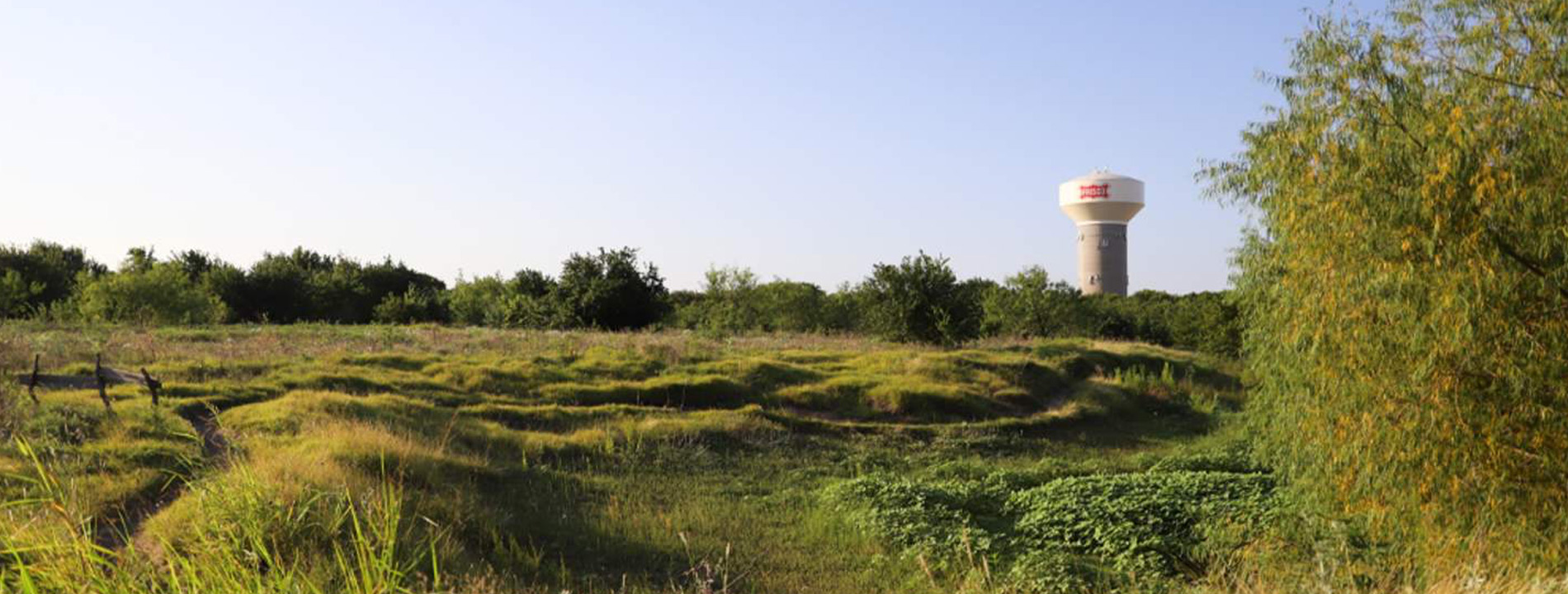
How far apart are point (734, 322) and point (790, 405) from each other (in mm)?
26288

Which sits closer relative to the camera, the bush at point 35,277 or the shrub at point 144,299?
the shrub at point 144,299

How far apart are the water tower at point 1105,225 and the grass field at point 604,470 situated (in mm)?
64794

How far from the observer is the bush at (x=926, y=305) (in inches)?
1268

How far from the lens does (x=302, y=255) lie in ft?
195

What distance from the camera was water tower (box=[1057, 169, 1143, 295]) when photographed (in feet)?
296

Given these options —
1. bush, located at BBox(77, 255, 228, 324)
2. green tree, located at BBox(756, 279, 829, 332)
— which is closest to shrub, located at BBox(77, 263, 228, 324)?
bush, located at BBox(77, 255, 228, 324)

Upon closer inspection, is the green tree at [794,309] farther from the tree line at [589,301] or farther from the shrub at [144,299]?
the shrub at [144,299]

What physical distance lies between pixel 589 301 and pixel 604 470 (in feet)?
72.6

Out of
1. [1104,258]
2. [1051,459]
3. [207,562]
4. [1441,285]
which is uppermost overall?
[1104,258]

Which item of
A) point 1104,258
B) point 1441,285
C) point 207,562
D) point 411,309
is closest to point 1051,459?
point 1441,285

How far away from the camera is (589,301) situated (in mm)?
36406

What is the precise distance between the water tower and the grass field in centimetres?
6479

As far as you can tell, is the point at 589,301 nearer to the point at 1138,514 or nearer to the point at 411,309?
the point at 411,309

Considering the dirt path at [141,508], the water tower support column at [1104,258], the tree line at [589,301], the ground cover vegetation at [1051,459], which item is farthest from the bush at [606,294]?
the water tower support column at [1104,258]
